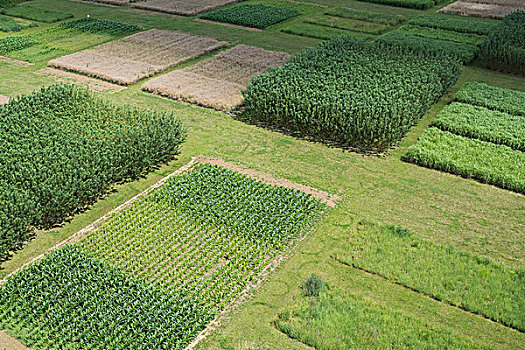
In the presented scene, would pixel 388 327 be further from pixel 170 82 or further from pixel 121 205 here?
pixel 170 82

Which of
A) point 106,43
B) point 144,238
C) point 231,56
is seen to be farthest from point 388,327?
point 106,43

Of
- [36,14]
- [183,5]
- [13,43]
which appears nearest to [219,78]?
[13,43]

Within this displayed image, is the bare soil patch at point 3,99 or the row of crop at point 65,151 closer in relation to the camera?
the row of crop at point 65,151

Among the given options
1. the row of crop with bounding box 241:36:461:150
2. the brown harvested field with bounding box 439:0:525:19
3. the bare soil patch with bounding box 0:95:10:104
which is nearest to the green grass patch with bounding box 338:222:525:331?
the row of crop with bounding box 241:36:461:150

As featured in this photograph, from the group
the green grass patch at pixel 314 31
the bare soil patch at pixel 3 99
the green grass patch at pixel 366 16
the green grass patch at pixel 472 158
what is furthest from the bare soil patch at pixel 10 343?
the green grass patch at pixel 366 16

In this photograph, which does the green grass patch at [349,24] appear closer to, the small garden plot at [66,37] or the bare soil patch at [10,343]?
the small garden plot at [66,37]
